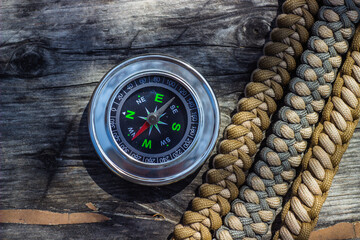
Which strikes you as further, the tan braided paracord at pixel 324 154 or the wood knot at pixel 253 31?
the wood knot at pixel 253 31

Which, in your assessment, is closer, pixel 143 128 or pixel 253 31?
pixel 143 128

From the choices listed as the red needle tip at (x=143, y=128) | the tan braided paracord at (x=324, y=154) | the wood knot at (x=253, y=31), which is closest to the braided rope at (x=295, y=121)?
the tan braided paracord at (x=324, y=154)

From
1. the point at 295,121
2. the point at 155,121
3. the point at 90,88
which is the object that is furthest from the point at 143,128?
the point at 295,121

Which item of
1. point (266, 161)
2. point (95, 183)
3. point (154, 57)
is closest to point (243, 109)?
point (266, 161)

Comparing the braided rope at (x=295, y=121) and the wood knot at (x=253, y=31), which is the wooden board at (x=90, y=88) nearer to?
the wood knot at (x=253, y=31)

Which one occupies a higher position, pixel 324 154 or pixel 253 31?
pixel 253 31

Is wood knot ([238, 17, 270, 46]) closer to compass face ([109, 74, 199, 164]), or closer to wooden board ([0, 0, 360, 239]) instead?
wooden board ([0, 0, 360, 239])

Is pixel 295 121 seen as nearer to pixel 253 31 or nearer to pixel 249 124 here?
pixel 249 124
